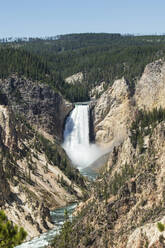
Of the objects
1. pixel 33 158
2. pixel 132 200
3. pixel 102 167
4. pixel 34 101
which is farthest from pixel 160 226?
pixel 34 101

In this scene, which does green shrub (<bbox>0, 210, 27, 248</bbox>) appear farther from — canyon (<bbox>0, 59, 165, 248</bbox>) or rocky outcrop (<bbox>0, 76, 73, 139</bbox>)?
rocky outcrop (<bbox>0, 76, 73, 139</bbox>)

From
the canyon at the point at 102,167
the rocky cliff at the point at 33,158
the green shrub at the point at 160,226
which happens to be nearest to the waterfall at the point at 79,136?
the canyon at the point at 102,167

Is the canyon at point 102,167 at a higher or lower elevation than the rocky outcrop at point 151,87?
lower

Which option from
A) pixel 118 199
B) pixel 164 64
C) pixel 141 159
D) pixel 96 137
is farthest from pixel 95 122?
pixel 118 199

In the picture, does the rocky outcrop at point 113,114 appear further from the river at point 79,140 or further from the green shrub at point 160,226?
the green shrub at point 160,226

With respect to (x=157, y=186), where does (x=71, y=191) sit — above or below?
below

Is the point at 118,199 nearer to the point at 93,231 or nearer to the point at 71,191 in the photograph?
the point at 93,231
